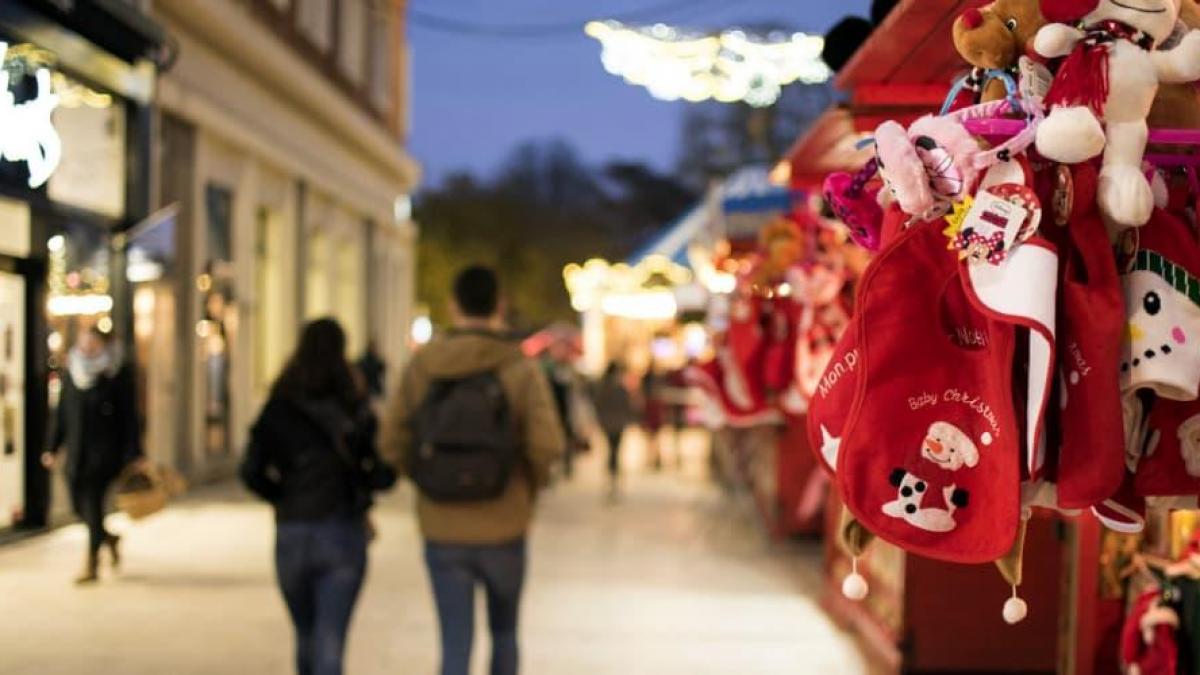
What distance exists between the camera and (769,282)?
7754 millimetres

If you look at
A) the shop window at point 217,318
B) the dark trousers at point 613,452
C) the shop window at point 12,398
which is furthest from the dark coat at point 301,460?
the shop window at point 217,318

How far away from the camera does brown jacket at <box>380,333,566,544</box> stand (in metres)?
5.20

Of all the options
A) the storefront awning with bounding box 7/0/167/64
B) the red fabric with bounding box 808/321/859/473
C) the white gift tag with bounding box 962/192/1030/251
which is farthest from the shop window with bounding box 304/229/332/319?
the white gift tag with bounding box 962/192/1030/251

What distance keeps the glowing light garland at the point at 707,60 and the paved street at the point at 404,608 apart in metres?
4.49

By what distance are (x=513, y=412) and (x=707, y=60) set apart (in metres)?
9.12

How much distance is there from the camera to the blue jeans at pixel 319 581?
17.2 ft

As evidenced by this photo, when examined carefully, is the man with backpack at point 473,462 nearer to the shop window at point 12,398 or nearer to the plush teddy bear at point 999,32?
the plush teddy bear at point 999,32

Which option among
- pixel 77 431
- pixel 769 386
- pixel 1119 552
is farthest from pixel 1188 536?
pixel 77 431

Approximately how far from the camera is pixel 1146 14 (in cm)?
264

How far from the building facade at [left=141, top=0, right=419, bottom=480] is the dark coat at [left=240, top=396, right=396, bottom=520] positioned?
236 inches

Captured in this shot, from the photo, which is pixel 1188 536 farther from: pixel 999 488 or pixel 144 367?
pixel 144 367

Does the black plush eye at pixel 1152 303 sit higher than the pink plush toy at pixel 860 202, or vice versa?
the pink plush toy at pixel 860 202

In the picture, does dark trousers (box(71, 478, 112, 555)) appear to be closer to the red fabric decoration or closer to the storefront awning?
the storefront awning

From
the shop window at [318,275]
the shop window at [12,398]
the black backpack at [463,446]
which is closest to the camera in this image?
the black backpack at [463,446]
